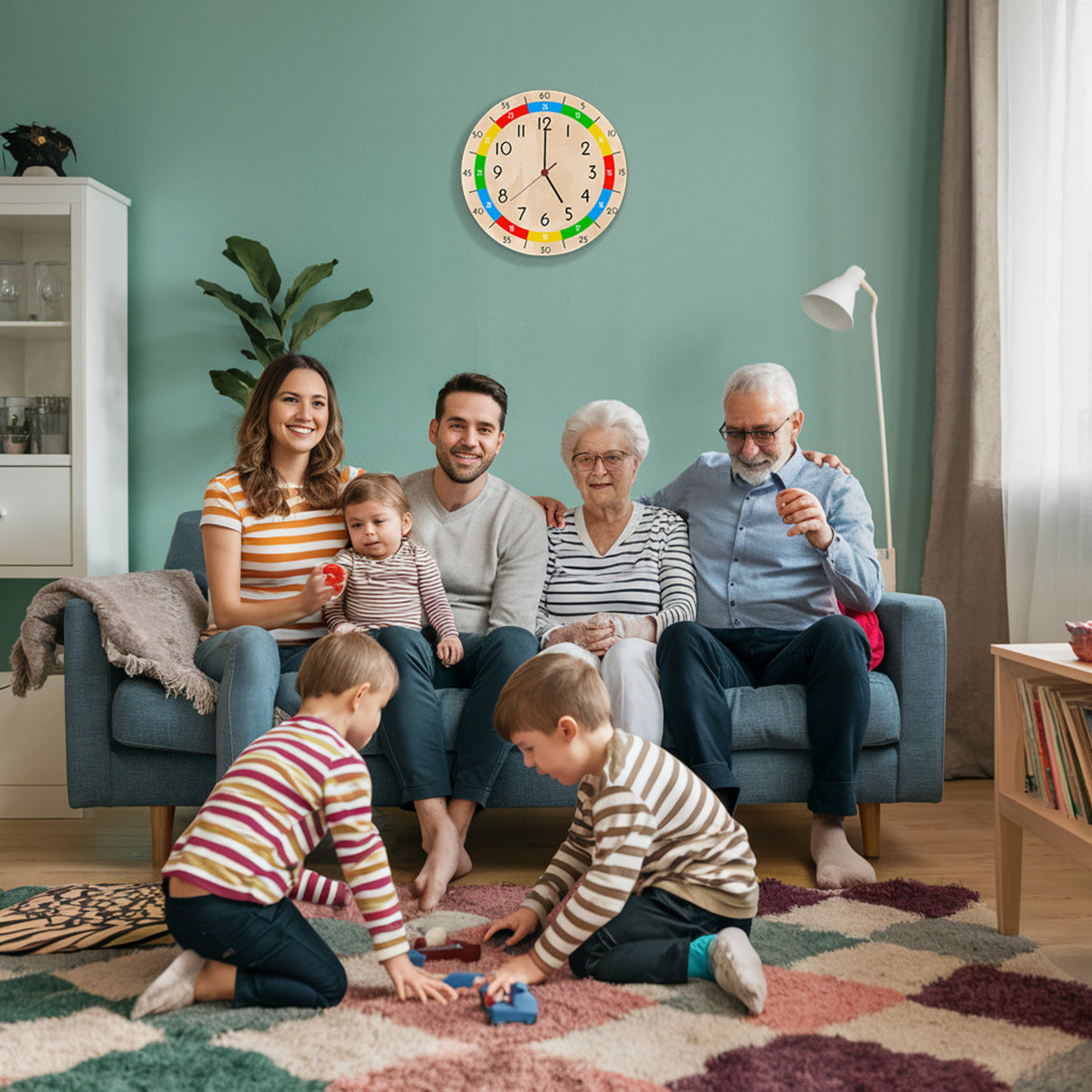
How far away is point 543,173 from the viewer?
323 cm

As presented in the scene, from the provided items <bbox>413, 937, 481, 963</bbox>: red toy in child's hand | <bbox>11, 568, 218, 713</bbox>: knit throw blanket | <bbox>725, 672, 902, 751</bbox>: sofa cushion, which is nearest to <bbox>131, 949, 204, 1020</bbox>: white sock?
<bbox>413, 937, 481, 963</bbox>: red toy in child's hand

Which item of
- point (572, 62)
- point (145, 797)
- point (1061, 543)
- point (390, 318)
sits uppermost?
point (572, 62)

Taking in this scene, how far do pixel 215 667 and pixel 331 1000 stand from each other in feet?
2.98

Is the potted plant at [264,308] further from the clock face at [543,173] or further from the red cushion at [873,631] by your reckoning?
the red cushion at [873,631]

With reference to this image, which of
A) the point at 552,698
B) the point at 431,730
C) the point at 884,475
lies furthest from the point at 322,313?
the point at 552,698

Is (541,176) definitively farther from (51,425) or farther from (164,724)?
(164,724)

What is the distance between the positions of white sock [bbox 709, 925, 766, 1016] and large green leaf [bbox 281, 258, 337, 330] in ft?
7.29

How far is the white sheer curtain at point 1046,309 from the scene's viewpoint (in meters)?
2.56

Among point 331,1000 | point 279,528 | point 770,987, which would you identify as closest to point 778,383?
point 279,528

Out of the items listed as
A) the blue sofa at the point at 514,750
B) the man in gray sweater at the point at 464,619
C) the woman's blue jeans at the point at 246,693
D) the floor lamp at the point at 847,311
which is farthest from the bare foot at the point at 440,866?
the floor lamp at the point at 847,311

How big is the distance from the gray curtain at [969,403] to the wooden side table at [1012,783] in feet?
4.33

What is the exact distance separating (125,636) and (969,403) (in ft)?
8.08

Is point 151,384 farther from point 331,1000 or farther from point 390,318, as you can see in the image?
point 331,1000

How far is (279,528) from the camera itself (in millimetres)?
2297
